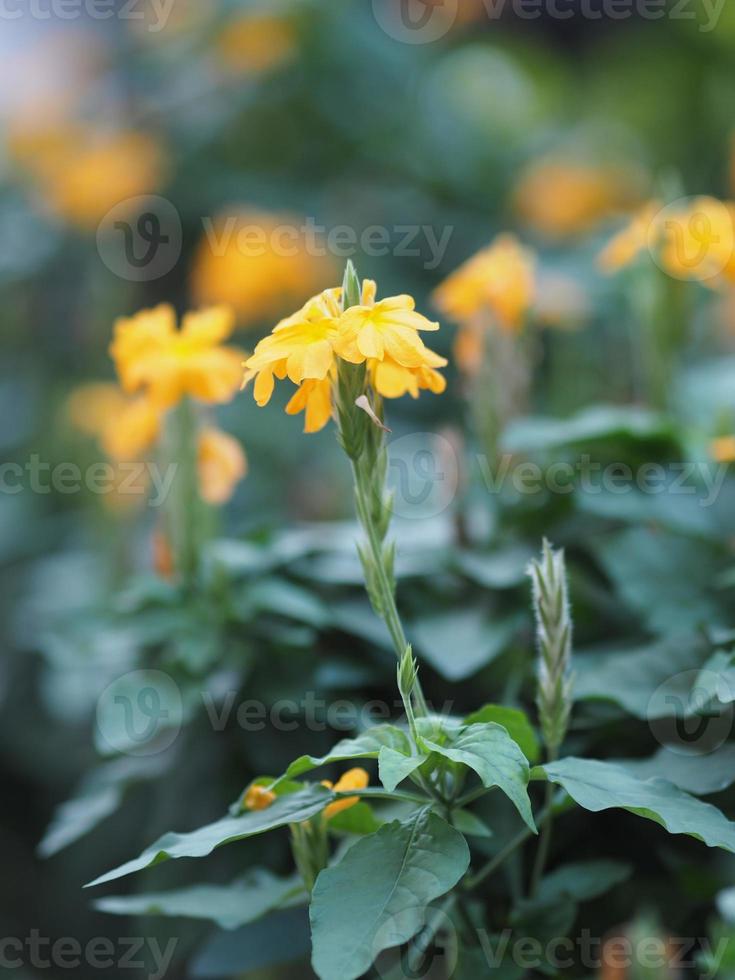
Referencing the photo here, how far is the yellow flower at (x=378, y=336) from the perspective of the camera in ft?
2.44

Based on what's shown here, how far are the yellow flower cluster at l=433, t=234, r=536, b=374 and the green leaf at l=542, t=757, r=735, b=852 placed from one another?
0.62m

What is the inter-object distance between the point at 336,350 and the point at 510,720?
0.32 m

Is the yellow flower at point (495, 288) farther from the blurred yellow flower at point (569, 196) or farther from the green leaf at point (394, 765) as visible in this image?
the blurred yellow flower at point (569, 196)

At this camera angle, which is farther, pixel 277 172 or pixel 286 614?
pixel 277 172

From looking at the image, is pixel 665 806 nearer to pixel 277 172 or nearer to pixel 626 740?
pixel 626 740

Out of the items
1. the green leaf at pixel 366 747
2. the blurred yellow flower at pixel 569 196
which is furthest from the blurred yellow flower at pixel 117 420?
the blurred yellow flower at pixel 569 196

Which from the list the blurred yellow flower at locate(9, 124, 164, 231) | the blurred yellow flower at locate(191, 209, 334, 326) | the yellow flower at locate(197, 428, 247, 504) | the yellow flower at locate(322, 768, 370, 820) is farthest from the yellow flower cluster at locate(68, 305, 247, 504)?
the blurred yellow flower at locate(9, 124, 164, 231)

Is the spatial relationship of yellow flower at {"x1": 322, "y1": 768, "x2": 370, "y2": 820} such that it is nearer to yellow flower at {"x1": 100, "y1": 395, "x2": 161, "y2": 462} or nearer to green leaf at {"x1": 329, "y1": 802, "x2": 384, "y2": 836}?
green leaf at {"x1": 329, "y1": 802, "x2": 384, "y2": 836}

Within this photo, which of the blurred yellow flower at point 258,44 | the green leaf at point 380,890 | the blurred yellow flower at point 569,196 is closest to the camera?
the green leaf at point 380,890

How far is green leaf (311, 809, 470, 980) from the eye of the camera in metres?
0.67

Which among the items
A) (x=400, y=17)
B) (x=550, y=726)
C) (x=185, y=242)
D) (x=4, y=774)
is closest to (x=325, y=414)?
(x=550, y=726)

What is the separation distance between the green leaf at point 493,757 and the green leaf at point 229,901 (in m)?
0.24

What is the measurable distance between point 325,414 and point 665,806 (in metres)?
0.39

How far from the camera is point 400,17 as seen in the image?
2648 millimetres
